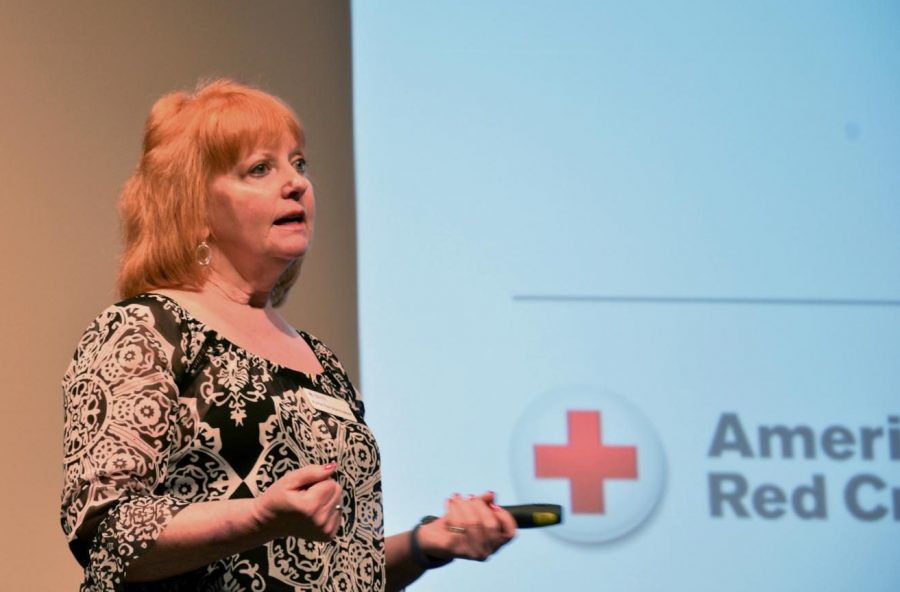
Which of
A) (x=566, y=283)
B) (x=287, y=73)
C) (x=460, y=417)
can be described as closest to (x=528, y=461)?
(x=460, y=417)

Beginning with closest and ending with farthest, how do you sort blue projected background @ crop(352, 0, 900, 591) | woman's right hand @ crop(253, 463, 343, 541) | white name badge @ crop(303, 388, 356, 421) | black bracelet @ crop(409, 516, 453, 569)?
woman's right hand @ crop(253, 463, 343, 541) < white name badge @ crop(303, 388, 356, 421) < black bracelet @ crop(409, 516, 453, 569) < blue projected background @ crop(352, 0, 900, 591)

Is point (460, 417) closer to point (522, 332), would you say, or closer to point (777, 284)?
point (522, 332)

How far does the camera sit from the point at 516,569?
8.04 feet

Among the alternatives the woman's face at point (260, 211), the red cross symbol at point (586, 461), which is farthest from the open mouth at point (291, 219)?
the red cross symbol at point (586, 461)

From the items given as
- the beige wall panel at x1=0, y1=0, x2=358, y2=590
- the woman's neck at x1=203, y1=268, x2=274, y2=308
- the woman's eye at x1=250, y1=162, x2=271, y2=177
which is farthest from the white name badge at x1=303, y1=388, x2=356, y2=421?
the beige wall panel at x1=0, y1=0, x2=358, y2=590

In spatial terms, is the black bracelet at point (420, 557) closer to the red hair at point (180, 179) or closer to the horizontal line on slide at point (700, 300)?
the red hair at point (180, 179)

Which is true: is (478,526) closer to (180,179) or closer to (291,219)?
(291,219)

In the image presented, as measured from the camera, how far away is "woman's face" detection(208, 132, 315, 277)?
1.44 metres

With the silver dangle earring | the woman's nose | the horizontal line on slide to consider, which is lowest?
the horizontal line on slide

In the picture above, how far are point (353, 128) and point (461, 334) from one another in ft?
1.58

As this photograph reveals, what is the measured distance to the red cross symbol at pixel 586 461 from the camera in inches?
98.7

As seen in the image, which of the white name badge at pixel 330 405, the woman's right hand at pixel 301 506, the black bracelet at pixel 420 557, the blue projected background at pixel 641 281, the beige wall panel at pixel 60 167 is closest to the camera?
the woman's right hand at pixel 301 506

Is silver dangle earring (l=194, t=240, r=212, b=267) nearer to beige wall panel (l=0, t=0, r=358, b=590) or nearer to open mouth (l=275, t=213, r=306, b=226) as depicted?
open mouth (l=275, t=213, r=306, b=226)

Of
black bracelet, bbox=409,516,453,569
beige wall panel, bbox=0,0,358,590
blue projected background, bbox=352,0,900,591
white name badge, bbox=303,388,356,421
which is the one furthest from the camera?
blue projected background, bbox=352,0,900,591
